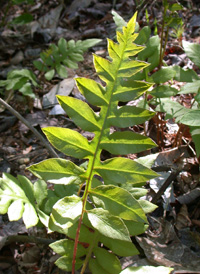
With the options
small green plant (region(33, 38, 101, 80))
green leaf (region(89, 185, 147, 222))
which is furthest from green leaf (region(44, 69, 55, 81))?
green leaf (region(89, 185, 147, 222))

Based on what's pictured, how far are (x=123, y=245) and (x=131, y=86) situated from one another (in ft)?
2.63

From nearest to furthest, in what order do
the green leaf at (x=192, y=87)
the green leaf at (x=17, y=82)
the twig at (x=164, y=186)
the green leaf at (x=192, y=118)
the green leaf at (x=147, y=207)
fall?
the green leaf at (x=192, y=118)
the green leaf at (x=147, y=207)
the green leaf at (x=192, y=87)
the twig at (x=164, y=186)
the green leaf at (x=17, y=82)

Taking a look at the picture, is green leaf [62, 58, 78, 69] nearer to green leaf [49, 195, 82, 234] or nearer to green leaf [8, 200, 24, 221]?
green leaf [8, 200, 24, 221]

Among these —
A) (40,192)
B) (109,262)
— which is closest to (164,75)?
(40,192)

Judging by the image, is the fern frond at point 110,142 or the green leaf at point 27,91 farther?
the green leaf at point 27,91

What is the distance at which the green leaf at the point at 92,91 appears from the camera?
1373 millimetres

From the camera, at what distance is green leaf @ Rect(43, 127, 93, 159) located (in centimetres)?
141

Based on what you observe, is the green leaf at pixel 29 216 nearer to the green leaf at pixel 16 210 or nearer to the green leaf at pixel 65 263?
the green leaf at pixel 16 210

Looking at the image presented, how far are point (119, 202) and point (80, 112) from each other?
432mm

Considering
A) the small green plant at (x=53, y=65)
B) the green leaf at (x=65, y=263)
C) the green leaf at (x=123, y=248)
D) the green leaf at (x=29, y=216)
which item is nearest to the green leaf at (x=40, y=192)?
the green leaf at (x=29, y=216)

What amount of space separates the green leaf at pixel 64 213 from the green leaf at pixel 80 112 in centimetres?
34

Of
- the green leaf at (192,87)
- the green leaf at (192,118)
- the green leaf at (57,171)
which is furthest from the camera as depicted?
the green leaf at (192,87)

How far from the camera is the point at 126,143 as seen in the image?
142 centimetres

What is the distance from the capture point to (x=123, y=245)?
5.29ft
